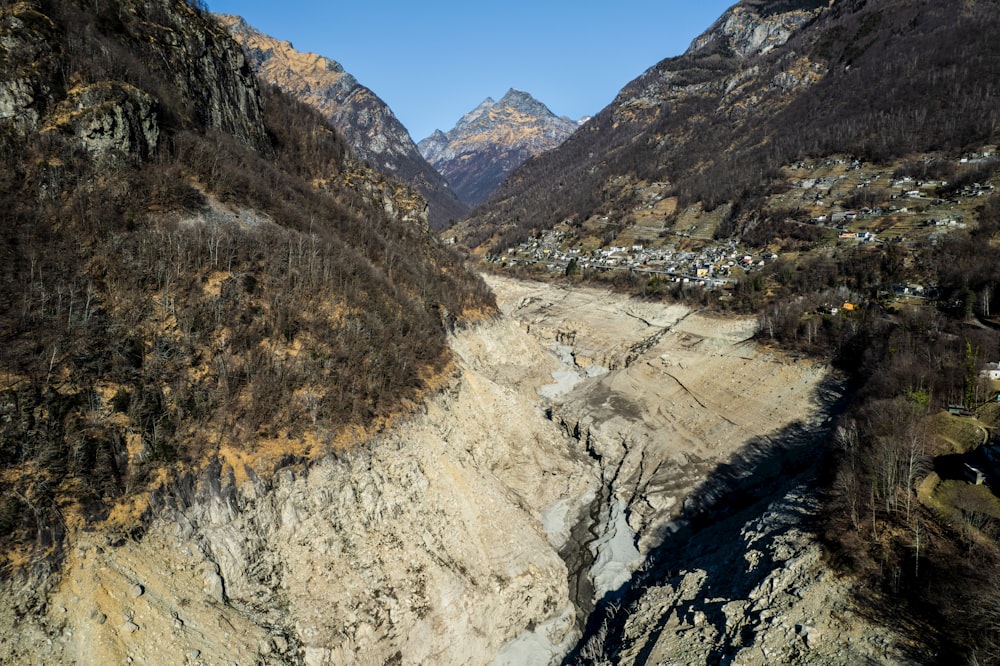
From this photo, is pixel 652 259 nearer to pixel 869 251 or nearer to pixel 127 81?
pixel 869 251

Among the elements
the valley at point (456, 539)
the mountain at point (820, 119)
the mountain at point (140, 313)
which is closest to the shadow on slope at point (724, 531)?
the valley at point (456, 539)

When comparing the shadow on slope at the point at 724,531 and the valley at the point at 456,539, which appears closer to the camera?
the valley at the point at 456,539

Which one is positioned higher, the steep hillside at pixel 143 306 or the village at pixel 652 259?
the steep hillside at pixel 143 306

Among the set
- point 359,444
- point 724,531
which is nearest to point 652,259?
point 724,531

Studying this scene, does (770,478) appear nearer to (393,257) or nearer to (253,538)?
(253,538)

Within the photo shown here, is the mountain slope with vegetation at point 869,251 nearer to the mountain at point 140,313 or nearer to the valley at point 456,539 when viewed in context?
the valley at point 456,539

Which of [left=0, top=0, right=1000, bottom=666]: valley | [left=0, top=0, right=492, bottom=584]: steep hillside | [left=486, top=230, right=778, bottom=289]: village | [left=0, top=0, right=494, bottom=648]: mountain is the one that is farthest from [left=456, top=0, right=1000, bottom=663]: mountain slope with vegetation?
[left=0, top=0, right=492, bottom=584]: steep hillside

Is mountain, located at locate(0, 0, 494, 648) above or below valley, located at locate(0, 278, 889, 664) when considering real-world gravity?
above

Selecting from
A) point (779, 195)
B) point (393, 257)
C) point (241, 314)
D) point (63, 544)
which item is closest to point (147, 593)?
point (63, 544)

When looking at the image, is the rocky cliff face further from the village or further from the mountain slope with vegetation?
the village
